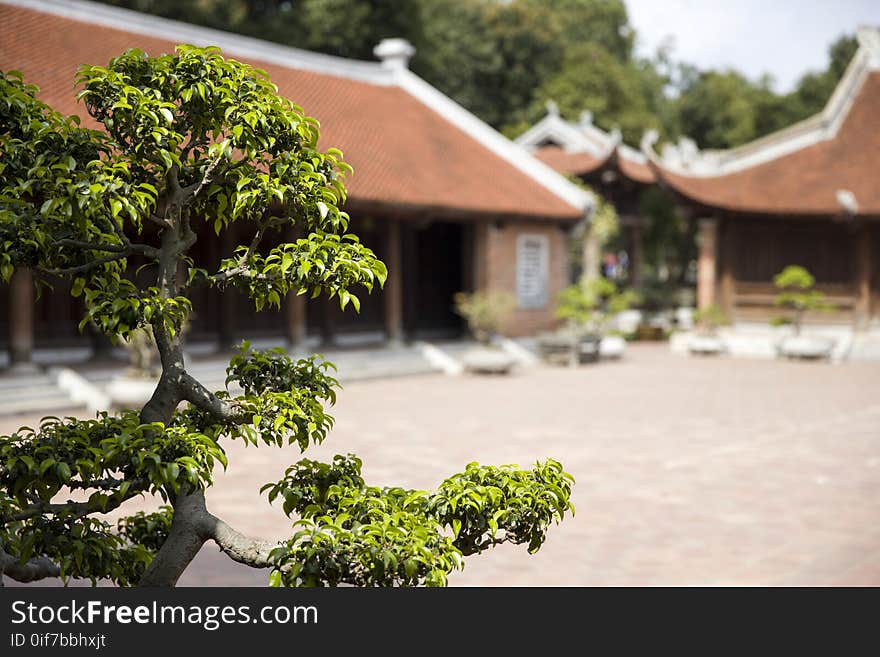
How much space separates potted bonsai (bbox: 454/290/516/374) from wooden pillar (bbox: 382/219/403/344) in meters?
1.14

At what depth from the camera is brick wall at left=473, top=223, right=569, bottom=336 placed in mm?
19406

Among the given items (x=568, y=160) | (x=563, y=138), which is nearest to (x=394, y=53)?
(x=568, y=160)

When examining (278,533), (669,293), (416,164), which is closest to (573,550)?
(278,533)

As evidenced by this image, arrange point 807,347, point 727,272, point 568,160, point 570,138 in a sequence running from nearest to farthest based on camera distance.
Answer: point 807,347
point 727,272
point 568,160
point 570,138

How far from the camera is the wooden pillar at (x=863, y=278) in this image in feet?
72.1

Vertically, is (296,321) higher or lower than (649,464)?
higher

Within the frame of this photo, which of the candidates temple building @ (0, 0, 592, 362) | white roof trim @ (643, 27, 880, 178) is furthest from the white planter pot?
white roof trim @ (643, 27, 880, 178)

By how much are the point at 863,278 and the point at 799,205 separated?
215 centimetres

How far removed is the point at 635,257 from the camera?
29.6 meters

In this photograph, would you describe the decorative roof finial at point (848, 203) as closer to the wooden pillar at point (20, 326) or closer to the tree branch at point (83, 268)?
the wooden pillar at point (20, 326)

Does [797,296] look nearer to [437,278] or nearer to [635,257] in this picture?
[437,278]

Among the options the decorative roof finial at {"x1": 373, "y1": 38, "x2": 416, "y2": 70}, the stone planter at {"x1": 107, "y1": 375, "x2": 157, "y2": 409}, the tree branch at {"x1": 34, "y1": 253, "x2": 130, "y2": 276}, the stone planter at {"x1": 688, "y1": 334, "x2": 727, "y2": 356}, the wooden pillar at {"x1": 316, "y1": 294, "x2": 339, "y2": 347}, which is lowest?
the stone planter at {"x1": 688, "y1": 334, "x2": 727, "y2": 356}

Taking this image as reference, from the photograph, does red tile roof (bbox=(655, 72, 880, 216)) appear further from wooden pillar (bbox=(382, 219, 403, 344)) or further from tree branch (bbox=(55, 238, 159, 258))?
tree branch (bbox=(55, 238, 159, 258))

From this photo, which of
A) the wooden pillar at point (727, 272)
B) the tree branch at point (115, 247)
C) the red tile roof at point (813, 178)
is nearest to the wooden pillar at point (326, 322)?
the red tile roof at point (813, 178)
